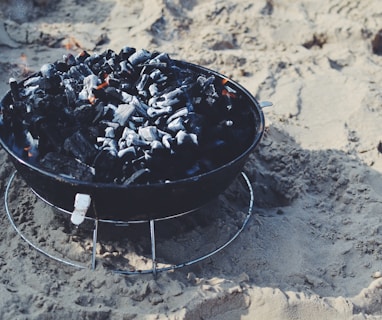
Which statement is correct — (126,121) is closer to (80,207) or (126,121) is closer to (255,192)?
(80,207)

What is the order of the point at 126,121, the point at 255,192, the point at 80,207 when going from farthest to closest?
the point at 255,192, the point at 126,121, the point at 80,207

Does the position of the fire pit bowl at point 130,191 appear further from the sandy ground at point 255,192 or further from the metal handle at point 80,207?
the sandy ground at point 255,192

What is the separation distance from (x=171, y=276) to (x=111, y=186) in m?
0.64

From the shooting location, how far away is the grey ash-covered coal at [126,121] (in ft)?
8.43

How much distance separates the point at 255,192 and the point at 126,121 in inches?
40.8

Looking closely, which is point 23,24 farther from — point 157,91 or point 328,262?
point 328,262

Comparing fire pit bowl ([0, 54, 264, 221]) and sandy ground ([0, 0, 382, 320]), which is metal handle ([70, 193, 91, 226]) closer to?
fire pit bowl ([0, 54, 264, 221])

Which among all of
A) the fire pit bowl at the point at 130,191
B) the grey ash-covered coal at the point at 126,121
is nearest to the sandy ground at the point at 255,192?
the fire pit bowl at the point at 130,191

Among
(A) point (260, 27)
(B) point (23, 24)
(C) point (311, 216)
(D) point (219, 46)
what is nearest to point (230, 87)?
(C) point (311, 216)

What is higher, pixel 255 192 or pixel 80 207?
pixel 80 207

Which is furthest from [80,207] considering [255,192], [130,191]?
[255,192]

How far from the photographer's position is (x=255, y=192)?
3396mm

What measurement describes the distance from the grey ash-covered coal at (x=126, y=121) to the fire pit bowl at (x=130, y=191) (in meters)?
0.08

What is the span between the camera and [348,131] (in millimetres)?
3803
